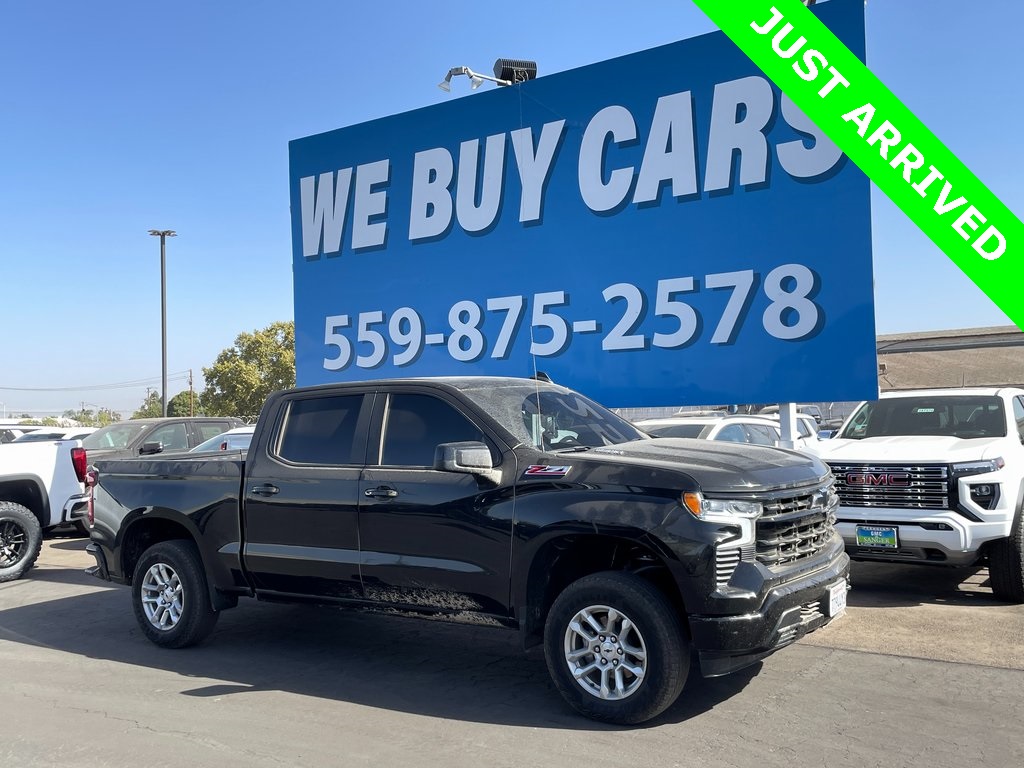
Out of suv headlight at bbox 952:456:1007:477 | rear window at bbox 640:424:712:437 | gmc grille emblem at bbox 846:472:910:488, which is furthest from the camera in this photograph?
rear window at bbox 640:424:712:437

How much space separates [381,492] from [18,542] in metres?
6.46

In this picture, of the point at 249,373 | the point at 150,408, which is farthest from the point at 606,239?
the point at 150,408

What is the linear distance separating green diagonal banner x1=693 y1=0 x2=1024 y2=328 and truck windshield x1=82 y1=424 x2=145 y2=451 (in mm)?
10686

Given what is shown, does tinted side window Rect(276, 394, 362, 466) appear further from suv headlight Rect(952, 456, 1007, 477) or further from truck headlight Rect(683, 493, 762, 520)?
suv headlight Rect(952, 456, 1007, 477)

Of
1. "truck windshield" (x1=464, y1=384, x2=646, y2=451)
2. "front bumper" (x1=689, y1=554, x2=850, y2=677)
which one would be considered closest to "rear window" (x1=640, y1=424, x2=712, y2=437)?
"truck windshield" (x1=464, y1=384, x2=646, y2=451)

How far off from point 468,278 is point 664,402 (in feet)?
10.7

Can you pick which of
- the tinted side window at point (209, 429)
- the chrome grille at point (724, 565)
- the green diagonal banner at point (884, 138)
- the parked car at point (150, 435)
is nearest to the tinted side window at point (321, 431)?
the chrome grille at point (724, 565)

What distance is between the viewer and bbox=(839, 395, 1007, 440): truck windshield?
331 inches

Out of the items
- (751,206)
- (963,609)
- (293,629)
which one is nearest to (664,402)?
(751,206)

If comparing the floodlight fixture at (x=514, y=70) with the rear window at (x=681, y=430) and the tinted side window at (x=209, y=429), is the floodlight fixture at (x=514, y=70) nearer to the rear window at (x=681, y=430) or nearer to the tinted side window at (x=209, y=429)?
the rear window at (x=681, y=430)

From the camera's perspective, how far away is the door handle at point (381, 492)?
5547 millimetres

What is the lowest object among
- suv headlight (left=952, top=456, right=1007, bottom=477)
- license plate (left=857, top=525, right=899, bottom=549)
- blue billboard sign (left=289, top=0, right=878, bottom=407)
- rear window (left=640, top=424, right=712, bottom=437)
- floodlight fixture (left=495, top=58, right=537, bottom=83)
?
license plate (left=857, top=525, right=899, bottom=549)

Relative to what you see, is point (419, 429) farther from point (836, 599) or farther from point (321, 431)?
point (836, 599)

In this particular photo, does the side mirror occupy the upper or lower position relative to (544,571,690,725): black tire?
upper
